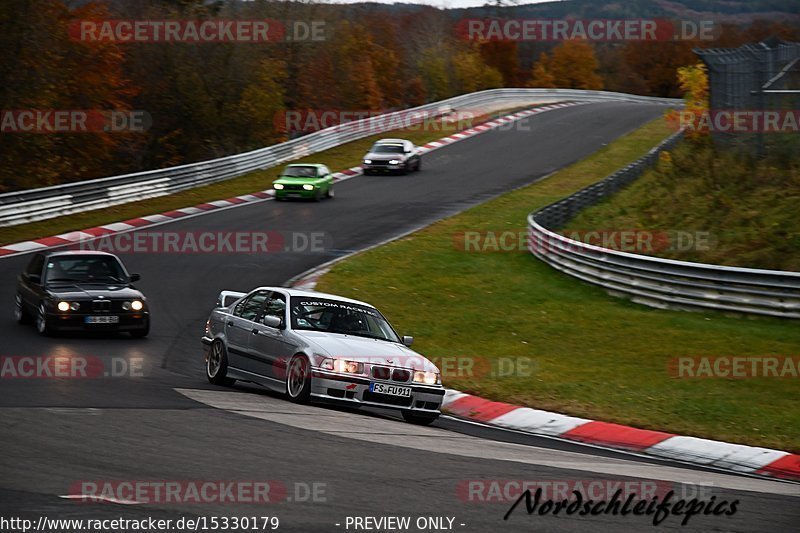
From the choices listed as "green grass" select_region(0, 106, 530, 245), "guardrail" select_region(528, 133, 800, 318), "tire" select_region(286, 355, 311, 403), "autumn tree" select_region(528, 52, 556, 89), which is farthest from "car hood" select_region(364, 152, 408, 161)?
"autumn tree" select_region(528, 52, 556, 89)

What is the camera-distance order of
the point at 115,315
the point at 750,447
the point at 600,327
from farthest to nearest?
the point at 600,327 < the point at 115,315 < the point at 750,447

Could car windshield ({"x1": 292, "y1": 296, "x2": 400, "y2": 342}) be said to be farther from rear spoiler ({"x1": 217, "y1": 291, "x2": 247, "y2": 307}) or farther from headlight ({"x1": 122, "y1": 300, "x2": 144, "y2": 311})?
headlight ({"x1": 122, "y1": 300, "x2": 144, "y2": 311})

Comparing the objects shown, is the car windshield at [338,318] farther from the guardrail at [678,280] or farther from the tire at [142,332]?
the guardrail at [678,280]

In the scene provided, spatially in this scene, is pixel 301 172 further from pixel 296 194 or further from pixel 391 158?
pixel 391 158

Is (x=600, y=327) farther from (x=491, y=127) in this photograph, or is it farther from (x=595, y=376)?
(x=491, y=127)

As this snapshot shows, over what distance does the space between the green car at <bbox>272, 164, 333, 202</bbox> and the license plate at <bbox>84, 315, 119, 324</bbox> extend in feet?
58.8

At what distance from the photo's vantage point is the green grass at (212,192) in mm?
27438

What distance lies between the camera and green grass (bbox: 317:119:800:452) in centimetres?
1249

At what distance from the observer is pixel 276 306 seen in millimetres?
12766

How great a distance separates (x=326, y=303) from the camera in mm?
12688

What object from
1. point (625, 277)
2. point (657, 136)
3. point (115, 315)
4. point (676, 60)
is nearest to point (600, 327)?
point (625, 277)

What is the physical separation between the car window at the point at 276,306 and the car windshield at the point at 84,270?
16.8 ft

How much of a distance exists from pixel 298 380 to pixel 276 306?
1.41 m

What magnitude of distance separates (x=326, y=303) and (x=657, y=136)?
43550 millimetres
